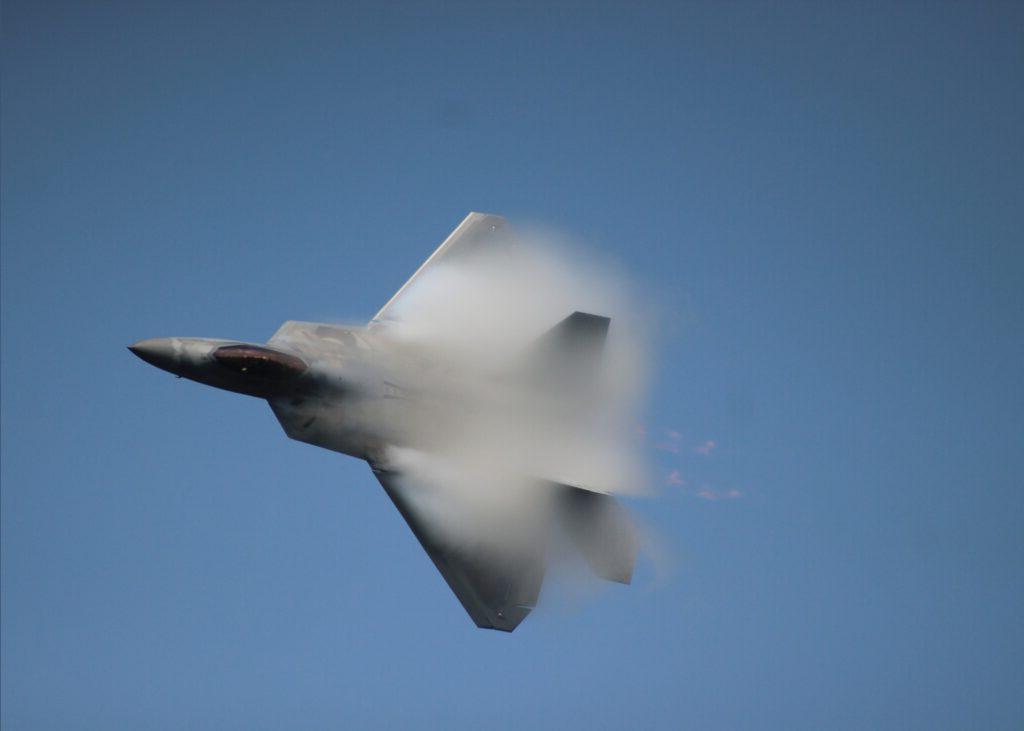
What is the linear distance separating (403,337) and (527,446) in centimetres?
367

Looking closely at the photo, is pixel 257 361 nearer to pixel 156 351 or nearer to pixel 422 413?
pixel 156 351

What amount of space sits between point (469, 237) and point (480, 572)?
8.37 metres

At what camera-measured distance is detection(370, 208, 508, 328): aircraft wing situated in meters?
34.8

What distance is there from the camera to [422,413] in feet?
102

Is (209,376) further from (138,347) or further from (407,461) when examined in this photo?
(407,461)

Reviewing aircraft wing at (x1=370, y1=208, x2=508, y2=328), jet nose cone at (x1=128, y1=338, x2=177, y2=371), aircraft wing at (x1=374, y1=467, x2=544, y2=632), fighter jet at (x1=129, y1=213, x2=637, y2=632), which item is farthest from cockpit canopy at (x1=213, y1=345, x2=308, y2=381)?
aircraft wing at (x1=370, y1=208, x2=508, y2=328)

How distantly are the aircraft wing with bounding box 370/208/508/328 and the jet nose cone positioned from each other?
22.2 feet

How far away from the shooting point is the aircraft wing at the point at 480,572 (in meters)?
31.6

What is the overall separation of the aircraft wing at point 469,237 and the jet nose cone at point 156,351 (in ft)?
22.2

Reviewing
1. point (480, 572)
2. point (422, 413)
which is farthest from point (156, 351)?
point (480, 572)

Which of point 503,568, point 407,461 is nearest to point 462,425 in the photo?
point 407,461

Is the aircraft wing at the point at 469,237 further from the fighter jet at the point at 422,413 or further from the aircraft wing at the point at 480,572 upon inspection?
the aircraft wing at the point at 480,572

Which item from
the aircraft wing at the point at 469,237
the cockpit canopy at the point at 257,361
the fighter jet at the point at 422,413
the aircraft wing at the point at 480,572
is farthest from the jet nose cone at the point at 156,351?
the aircraft wing at the point at 469,237

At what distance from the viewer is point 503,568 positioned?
3216cm
